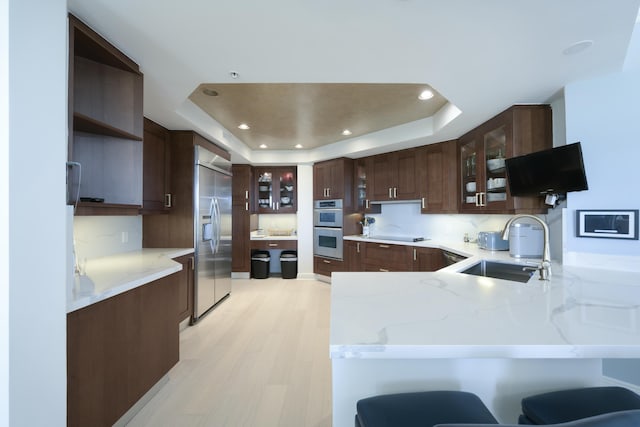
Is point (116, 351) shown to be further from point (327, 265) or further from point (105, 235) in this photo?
point (327, 265)

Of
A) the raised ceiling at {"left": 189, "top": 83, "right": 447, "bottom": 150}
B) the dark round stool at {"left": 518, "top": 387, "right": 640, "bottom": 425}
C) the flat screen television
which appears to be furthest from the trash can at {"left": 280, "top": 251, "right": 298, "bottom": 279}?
the dark round stool at {"left": 518, "top": 387, "right": 640, "bottom": 425}

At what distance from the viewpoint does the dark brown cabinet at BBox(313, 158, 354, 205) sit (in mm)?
4699

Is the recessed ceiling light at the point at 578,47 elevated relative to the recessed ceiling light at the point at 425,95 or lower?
lower

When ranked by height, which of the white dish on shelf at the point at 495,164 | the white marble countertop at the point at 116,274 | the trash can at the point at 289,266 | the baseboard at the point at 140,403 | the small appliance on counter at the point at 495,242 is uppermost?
the white dish on shelf at the point at 495,164

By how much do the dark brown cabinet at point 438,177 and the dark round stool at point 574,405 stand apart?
2773 millimetres

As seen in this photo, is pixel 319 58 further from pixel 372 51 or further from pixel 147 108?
pixel 147 108

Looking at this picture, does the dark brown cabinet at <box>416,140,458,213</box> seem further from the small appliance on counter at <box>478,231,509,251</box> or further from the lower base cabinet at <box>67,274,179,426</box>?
the lower base cabinet at <box>67,274,179,426</box>

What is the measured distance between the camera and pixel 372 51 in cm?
166

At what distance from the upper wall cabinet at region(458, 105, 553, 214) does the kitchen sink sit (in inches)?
19.9

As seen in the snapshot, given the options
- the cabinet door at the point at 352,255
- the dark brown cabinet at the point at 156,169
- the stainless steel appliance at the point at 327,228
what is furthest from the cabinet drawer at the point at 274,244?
the dark brown cabinet at the point at 156,169

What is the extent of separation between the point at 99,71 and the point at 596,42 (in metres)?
2.99

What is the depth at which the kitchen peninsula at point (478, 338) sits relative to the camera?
0.79 metres

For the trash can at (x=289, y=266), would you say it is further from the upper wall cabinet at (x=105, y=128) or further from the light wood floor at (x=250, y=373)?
the upper wall cabinet at (x=105, y=128)

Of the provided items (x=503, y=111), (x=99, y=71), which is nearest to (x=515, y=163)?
(x=503, y=111)
